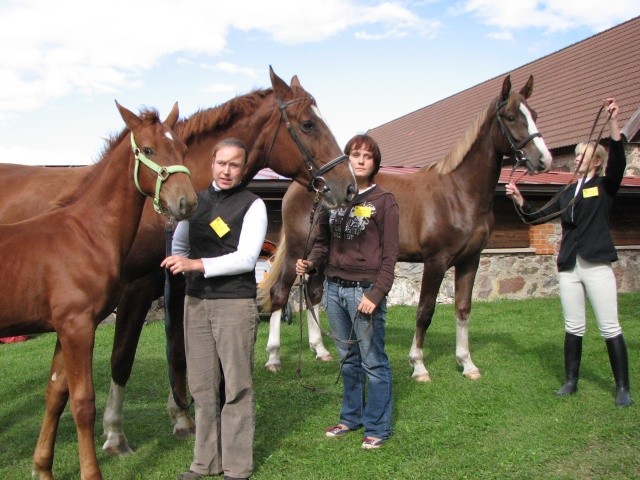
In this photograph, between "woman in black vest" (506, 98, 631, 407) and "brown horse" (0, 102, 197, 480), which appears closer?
"brown horse" (0, 102, 197, 480)

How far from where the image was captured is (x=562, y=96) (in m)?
17.4

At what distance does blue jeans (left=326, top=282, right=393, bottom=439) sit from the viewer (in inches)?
141

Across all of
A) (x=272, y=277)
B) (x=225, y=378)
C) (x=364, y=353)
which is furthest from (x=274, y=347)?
(x=225, y=378)

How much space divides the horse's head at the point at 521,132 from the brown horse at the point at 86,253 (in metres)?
A: 3.45

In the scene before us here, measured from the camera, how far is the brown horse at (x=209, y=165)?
363 cm

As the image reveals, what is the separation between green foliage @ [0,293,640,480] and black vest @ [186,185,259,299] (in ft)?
3.69

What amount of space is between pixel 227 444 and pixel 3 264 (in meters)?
1.48

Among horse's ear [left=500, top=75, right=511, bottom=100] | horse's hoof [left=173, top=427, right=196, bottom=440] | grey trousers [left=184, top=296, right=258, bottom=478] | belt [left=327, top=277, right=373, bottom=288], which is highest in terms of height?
horse's ear [left=500, top=75, right=511, bottom=100]

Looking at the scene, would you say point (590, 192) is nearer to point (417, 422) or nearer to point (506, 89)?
point (506, 89)

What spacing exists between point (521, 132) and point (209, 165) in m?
3.04

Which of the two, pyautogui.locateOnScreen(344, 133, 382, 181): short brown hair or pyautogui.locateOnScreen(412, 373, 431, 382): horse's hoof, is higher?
pyautogui.locateOnScreen(344, 133, 382, 181): short brown hair

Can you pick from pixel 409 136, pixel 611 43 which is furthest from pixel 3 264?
pixel 409 136

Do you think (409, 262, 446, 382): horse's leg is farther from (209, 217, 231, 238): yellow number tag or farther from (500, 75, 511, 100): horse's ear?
(209, 217, 231, 238): yellow number tag

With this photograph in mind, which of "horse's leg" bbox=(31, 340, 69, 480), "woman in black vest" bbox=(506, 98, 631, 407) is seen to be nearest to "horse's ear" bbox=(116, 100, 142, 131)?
"horse's leg" bbox=(31, 340, 69, 480)
